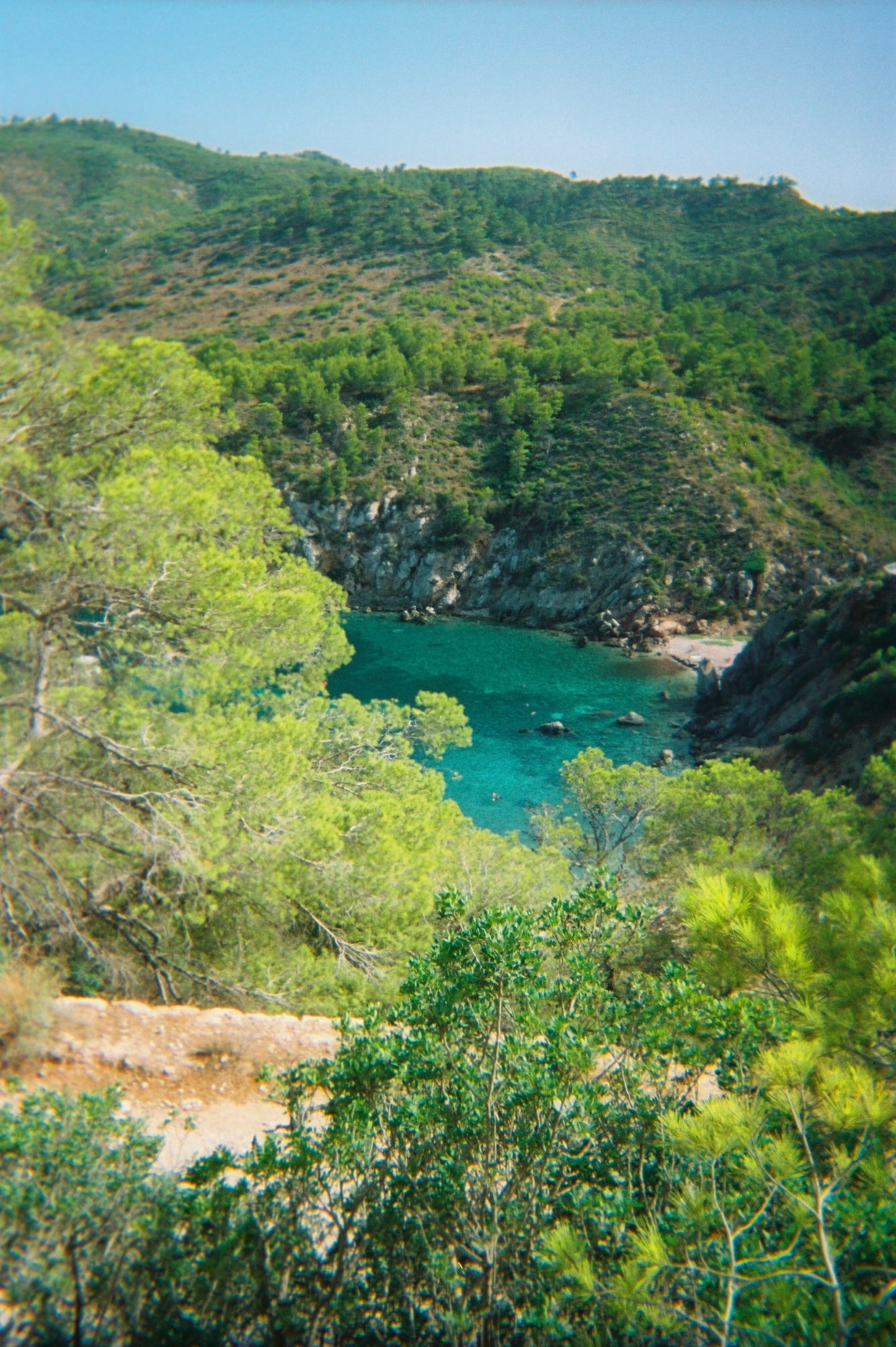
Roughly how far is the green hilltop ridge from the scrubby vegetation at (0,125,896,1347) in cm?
3783

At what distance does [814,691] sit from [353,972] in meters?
29.7

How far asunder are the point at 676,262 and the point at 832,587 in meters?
67.2

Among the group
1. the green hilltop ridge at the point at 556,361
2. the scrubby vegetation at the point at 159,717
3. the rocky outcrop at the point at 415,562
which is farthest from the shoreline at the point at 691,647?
the scrubby vegetation at the point at 159,717

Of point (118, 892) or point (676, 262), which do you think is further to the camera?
point (676, 262)

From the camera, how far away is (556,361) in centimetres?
6334

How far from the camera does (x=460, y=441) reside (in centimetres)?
6303

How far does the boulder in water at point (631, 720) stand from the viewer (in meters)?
39.0

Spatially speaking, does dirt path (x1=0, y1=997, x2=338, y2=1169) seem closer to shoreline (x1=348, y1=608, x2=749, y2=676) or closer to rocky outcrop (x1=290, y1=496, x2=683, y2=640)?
shoreline (x1=348, y1=608, x2=749, y2=676)

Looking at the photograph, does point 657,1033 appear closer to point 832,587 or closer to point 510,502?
point 832,587

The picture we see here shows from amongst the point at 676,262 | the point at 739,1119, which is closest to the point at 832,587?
the point at 739,1119

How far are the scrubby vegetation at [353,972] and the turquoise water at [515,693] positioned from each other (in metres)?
13.7

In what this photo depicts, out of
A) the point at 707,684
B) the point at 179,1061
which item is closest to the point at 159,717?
the point at 179,1061

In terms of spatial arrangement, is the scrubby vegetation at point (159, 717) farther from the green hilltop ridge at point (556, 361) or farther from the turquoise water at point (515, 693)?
the green hilltop ridge at point (556, 361)

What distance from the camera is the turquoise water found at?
3228 cm
